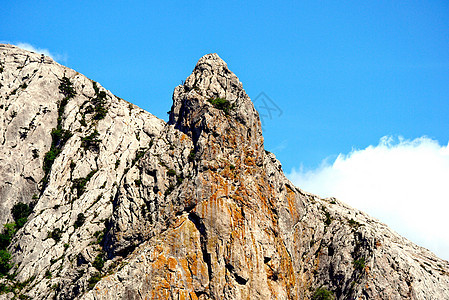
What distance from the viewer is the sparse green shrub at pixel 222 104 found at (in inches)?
4326

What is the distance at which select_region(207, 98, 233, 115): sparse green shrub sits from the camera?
109875 mm

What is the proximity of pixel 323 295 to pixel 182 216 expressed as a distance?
2840cm

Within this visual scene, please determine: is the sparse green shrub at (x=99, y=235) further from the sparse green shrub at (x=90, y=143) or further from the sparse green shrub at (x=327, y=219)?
the sparse green shrub at (x=327, y=219)

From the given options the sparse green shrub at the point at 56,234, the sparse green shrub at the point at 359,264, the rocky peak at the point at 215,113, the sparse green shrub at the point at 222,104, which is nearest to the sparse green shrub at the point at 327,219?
the sparse green shrub at the point at 359,264

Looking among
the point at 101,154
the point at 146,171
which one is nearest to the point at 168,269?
the point at 146,171

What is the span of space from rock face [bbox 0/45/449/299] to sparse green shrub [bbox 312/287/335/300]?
1.09 meters

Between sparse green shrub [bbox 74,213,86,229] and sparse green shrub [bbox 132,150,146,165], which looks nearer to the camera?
sparse green shrub [bbox 74,213,86,229]

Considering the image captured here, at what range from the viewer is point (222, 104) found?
111 meters

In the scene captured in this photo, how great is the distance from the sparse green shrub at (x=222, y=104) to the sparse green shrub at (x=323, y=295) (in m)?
35.7

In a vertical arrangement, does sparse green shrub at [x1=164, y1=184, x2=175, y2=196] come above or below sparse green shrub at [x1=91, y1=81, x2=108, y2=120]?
below

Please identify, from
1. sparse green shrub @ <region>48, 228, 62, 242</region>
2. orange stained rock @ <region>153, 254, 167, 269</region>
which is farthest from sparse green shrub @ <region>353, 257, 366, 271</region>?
sparse green shrub @ <region>48, 228, 62, 242</region>

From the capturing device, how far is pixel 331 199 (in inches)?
5143

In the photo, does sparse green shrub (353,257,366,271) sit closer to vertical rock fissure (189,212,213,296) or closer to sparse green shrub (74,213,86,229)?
vertical rock fissure (189,212,213,296)

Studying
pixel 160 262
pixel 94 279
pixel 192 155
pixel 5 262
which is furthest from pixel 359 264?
pixel 5 262
